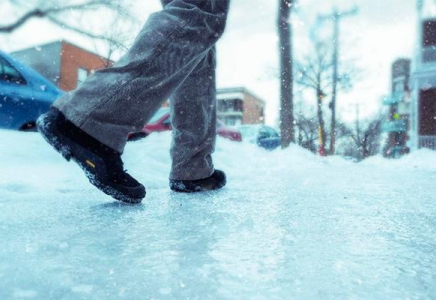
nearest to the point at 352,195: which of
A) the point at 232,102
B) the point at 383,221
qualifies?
the point at 383,221

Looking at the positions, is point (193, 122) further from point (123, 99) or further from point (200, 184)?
point (123, 99)

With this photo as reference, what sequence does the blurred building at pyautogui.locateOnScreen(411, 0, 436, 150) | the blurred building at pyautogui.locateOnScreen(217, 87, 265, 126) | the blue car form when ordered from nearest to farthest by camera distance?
1. the blue car
2. the blurred building at pyautogui.locateOnScreen(411, 0, 436, 150)
3. the blurred building at pyautogui.locateOnScreen(217, 87, 265, 126)

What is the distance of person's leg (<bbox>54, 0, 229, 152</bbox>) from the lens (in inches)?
38.3

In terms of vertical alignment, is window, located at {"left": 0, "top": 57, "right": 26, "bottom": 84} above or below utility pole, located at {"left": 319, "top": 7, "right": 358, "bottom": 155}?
below

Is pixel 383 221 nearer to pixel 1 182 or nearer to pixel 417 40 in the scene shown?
pixel 1 182

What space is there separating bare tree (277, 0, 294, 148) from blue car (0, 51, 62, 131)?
4.52 m

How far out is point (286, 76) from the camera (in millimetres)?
7281

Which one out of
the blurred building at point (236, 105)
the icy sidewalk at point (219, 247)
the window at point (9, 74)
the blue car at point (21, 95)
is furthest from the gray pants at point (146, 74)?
the blurred building at point (236, 105)

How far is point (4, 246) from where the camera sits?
0.63 metres

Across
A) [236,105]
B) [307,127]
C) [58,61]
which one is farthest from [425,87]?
[236,105]

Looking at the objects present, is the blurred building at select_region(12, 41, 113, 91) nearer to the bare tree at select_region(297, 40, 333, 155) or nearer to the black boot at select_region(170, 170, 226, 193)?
the bare tree at select_region(297, 40, 333, 155)

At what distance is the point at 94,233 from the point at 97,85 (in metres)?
0.42

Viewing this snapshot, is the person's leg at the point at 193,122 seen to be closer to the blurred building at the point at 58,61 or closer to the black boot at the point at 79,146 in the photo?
the black boot at the point at 79,146

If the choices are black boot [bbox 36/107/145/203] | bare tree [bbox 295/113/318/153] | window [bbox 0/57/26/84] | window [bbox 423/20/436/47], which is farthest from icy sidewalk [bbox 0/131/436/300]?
bare tree [bbox 295/113/318/153]
